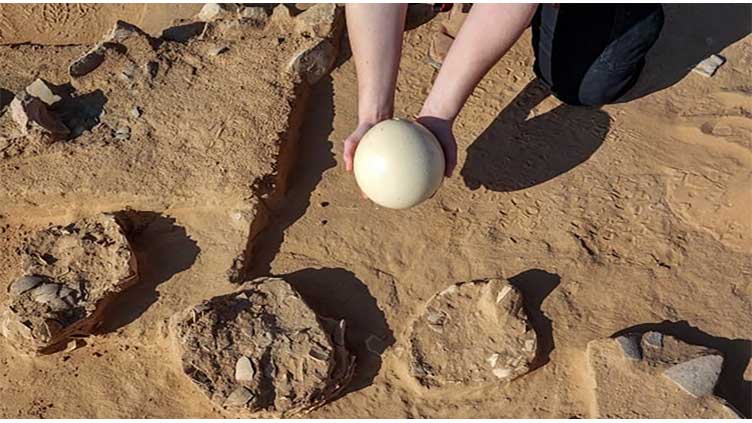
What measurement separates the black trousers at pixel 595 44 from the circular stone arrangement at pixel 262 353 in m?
1.02

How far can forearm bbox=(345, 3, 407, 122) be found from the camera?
2.08 metres

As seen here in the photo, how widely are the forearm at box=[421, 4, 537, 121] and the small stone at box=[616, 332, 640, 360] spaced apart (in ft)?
2.30

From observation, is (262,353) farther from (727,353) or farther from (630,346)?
(727,353)

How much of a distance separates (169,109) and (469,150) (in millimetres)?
894

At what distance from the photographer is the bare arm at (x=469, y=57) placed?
204cm

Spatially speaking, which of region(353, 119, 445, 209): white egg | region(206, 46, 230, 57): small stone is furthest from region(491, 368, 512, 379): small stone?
region(206, 46, 230, 57): small stone

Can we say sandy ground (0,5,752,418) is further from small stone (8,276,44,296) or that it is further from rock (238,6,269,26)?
rock (238,6,269,26)

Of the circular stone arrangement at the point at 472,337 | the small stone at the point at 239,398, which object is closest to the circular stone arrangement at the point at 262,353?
the small stone at the point at 239,398

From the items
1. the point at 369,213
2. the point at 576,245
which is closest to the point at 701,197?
the point at 576,245

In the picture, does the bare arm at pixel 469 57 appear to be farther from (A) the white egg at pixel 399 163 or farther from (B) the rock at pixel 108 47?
(B) the rock at pixel 108 47

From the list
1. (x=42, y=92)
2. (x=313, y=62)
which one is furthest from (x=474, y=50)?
(x=42, y=92)

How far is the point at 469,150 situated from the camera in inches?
93.3

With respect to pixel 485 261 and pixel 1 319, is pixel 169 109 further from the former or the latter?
pixel 485 261

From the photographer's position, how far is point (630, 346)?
198cm
